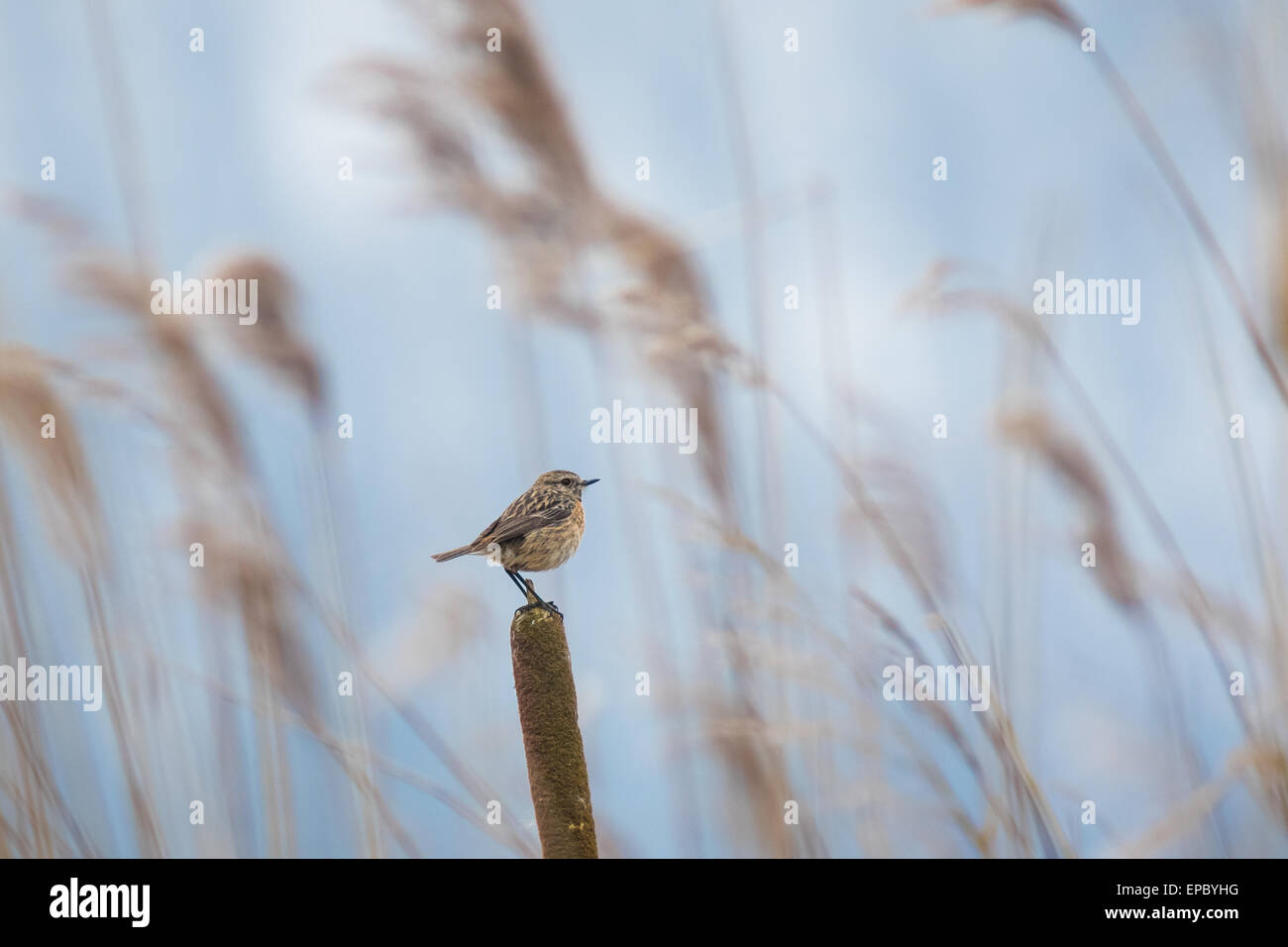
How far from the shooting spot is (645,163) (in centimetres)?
374

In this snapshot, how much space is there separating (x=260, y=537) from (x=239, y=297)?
73 cm

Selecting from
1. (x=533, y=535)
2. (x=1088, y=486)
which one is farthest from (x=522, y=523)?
(x=1088, y=486)

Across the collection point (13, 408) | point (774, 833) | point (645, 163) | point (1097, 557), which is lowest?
point (774, 833)

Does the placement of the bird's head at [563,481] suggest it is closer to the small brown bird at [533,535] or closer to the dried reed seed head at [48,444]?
the small brown bird at [533,535]

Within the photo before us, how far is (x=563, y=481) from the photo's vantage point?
307 centimetres

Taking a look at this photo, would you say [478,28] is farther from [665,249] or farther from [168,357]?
[168,357]

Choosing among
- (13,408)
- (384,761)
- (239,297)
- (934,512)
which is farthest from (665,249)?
(13,408)

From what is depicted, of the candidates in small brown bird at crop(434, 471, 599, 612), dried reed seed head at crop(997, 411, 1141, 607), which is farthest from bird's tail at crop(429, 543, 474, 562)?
dried reed seed head at crop(997, 411, 1141, 607)

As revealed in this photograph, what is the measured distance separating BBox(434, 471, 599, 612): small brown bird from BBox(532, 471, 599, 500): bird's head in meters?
0.02

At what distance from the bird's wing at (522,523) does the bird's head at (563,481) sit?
5.4 inches

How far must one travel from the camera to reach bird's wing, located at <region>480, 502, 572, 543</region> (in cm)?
275

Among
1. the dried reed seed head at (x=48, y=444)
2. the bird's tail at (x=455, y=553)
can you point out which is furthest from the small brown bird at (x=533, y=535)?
the dried reed seed head at (x=48, y=444)

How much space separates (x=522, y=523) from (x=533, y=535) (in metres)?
0.04

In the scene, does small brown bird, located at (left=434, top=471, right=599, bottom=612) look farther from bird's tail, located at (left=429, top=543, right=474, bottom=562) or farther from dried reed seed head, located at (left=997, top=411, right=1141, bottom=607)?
dried reed seed head, located at (left=997, top=411, right=1141, bottom=607)
